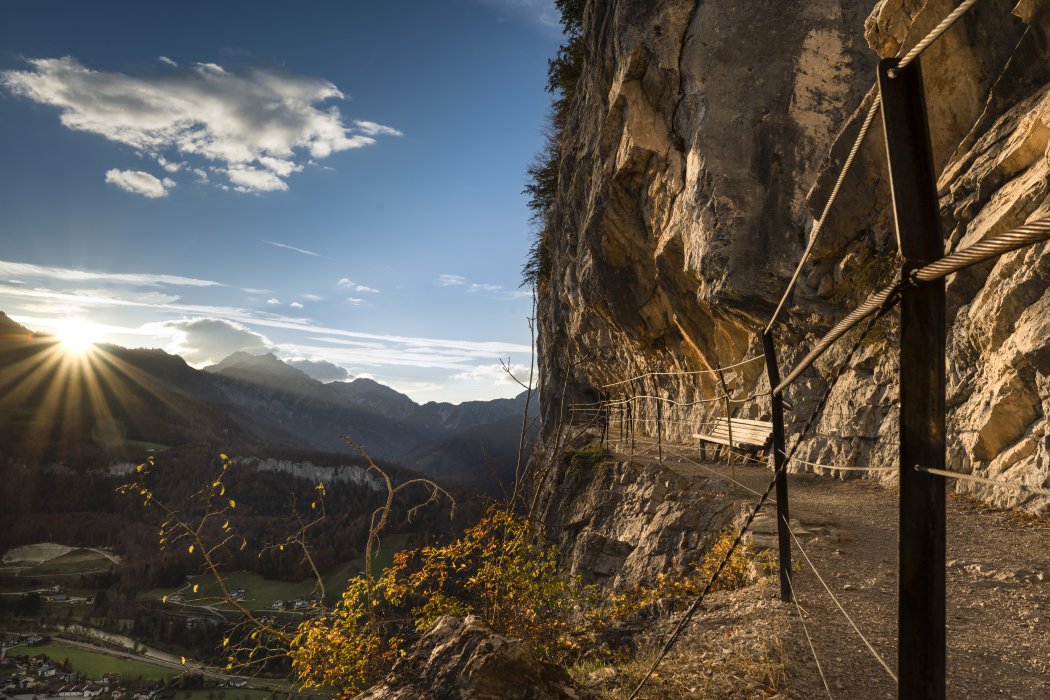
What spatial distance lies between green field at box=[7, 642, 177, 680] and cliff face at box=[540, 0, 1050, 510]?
91.1 m

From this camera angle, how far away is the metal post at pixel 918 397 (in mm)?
2152

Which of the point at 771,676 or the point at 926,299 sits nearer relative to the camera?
the point at 926,299

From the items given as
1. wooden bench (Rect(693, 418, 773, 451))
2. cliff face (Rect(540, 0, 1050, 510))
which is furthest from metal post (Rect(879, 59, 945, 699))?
wooden bench (Rect(693, 418, 773, 451))

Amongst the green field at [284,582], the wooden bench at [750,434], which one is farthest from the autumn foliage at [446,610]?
the green field at [284,582]

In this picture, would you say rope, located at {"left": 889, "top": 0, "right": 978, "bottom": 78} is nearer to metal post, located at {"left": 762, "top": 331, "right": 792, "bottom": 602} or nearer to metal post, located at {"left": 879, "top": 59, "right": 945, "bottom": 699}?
metal post, located at {"left": 879, "top": 59, "right": 945, "bottom": 699}

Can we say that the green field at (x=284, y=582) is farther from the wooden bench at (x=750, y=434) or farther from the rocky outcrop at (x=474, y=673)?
the rocky outcrop at (x=474, y=673)

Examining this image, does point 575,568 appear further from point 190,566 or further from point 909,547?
point 190,566

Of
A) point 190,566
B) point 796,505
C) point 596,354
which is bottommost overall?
point 190,566

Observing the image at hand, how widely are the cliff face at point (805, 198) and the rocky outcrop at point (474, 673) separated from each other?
13.7 feet

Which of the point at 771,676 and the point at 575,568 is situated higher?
the point at 771,676

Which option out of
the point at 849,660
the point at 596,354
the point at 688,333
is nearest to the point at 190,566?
the point at 596,354

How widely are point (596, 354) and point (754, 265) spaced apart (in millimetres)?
13520

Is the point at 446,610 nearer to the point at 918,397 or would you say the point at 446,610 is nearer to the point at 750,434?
the point at 750,434

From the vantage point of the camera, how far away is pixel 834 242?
32.3ft
